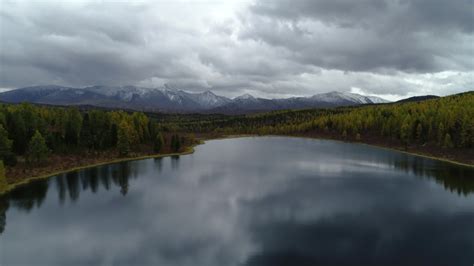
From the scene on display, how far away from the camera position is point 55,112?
124 meters

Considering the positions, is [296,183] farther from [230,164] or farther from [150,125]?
[150,125]

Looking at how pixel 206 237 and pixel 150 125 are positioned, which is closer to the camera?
pixel 206 237

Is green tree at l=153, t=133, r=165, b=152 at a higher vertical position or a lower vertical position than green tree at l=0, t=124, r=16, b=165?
Result: lower

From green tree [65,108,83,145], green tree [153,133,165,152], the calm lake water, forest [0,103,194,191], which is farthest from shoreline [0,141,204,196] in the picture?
green tree [65,108,83,145]

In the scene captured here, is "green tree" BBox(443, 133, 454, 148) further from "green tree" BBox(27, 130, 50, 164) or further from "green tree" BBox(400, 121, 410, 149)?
"green tree" BBox(27, 130, 50, 164)

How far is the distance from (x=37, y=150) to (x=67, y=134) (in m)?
18.3

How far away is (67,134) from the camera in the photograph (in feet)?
307

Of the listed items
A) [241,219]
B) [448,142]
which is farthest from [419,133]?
[241,219]

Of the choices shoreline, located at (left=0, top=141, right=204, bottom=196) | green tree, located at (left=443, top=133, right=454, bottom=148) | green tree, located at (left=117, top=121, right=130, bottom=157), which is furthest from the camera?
green tree, located at (left=443, top=133, right=454, bottom=148)

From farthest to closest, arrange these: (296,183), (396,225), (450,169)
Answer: (450,169)
(296,183)
(396,225)

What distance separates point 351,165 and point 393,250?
57.6 metres

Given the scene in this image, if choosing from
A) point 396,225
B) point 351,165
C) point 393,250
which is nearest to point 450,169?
point 351,165

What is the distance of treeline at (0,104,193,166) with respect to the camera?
76.6 metres

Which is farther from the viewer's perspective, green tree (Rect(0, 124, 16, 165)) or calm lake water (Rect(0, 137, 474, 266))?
green tree (Rect(0, 124, 16, 165))
